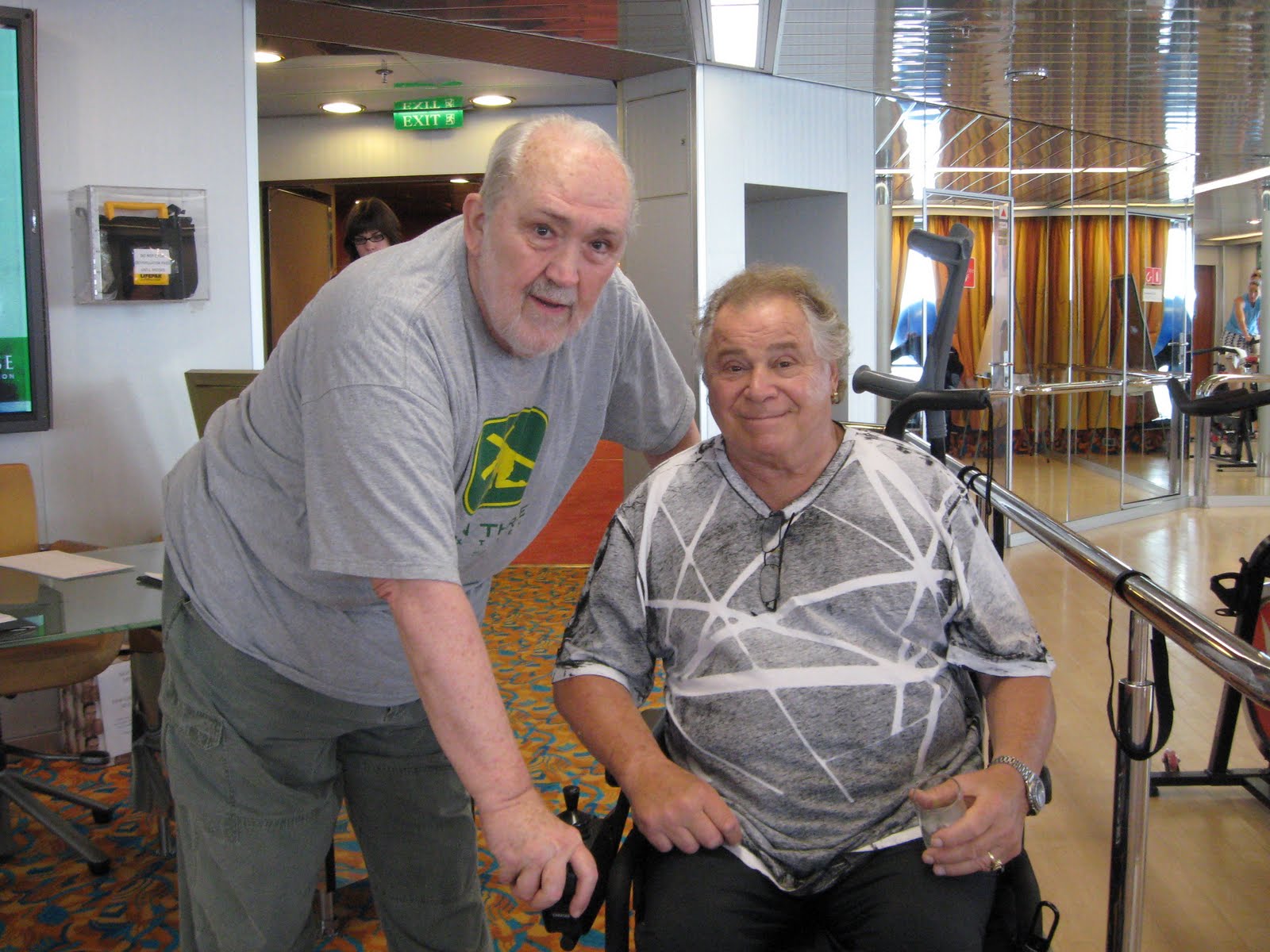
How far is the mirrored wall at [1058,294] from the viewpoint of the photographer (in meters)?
7.65


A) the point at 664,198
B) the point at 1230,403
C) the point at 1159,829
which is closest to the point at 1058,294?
the point at 664,198

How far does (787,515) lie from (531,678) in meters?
2.75

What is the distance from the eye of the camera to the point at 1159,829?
9.65 ft

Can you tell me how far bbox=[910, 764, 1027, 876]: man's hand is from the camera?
1.38 meters

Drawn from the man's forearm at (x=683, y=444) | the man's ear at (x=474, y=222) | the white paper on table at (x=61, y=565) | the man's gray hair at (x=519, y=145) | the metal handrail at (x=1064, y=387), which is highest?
the man's gray hair at (x=519, y=145)

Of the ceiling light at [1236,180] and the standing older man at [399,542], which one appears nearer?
the standing older man at [399,542]

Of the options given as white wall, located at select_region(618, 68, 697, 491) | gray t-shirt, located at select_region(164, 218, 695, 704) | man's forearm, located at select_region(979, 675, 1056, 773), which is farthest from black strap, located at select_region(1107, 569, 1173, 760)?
white wall, located at select_region(618, 68, 697, 491)

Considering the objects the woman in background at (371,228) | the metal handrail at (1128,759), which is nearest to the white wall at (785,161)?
the woman in background at (371,228)

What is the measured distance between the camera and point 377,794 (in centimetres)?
157

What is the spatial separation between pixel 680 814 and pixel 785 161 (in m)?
5.55

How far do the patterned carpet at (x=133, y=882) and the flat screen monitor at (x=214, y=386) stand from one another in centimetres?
115

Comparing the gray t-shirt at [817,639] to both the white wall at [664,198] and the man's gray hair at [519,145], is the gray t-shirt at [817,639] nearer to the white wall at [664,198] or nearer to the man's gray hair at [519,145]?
the man's gray hair at [519,145]

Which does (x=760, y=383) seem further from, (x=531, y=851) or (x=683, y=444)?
(x=531, y=851)

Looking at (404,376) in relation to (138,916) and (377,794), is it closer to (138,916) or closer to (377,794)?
(377,794)
